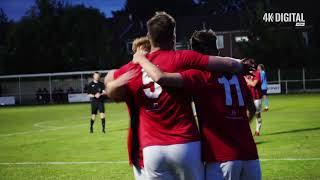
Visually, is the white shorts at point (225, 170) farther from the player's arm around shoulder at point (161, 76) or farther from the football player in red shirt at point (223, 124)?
the player's arm around shoulder at point (161, 76)

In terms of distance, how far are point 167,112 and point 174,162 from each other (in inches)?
16.6

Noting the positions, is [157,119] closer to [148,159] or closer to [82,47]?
[148,159]

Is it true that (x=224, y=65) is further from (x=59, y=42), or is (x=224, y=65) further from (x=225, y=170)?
(x=59, y=42)

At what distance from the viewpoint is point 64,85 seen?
60906mm

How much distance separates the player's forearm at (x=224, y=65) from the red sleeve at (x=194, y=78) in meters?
0.12

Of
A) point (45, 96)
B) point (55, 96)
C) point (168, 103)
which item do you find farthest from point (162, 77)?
point (45, 96)

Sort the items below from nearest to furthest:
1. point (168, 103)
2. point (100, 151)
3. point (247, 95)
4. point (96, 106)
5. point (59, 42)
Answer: point (168, 103)
point (247, 95)
point (100, 151)
point (96, 106)
point (59, 42)

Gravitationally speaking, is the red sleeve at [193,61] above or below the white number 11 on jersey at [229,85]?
above

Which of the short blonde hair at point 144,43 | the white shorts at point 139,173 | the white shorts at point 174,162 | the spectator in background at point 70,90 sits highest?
the short blonde hair at point 144,43

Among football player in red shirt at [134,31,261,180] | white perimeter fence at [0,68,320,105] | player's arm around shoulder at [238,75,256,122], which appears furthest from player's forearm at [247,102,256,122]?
white perimeter fence at [0,68,320,105]

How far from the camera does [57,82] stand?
200 ft

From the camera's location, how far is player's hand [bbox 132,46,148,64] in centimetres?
505

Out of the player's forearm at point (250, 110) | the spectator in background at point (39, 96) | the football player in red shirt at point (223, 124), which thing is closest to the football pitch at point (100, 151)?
the player's forearm at point (250, 110)

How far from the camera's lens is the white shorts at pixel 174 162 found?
4.87m
